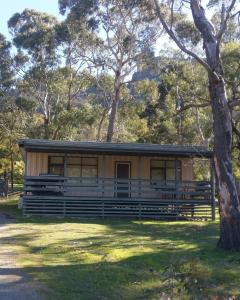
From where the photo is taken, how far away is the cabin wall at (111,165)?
24797 millimetres

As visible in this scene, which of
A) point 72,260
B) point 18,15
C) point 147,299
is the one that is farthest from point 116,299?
point 18,15

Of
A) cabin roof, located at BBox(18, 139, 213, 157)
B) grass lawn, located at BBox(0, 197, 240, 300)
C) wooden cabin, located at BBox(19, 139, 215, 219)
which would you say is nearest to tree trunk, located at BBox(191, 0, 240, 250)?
grass lawn, located at BBox(0, 197, 240, 300)

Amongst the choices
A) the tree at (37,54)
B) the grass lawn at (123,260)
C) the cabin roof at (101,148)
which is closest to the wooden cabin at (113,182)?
the cabin roof at (101,148)

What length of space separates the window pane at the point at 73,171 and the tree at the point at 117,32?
12.3 meters

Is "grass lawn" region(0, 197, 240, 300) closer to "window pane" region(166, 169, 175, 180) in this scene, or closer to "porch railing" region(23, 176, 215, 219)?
"porch railing" region(23, 176, 215, 219)

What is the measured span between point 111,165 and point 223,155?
1241 cm

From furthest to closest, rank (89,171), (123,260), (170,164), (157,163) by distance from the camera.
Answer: (170,164) → (157,163) → (89,171) → (123,260)

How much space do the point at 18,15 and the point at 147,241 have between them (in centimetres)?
3014

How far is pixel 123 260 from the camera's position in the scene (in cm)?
1207

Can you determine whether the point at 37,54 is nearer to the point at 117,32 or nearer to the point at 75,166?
the point at 117,32

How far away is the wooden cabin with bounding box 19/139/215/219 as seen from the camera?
75.8 ft

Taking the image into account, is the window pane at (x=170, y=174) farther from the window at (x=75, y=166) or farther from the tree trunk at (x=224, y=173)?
the tree trunk at (x=224, y=173)

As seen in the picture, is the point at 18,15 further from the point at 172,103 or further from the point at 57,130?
the point at 172,103

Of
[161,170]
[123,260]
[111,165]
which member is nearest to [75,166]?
[111,165]
